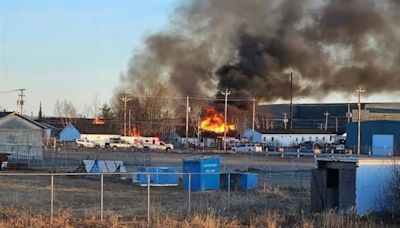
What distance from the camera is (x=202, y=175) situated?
95.9 ft

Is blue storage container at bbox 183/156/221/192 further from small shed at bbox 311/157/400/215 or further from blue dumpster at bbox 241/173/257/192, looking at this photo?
small shed at bbox 311/157/400/215

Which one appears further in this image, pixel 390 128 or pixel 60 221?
pixel 390 128

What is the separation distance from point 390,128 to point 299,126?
78573mm

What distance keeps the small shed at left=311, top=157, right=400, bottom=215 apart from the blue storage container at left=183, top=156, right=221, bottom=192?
9.09 m

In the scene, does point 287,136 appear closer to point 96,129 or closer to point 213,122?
point 213,122

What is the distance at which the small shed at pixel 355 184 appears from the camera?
1920 centimetres

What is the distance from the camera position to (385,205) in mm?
18766

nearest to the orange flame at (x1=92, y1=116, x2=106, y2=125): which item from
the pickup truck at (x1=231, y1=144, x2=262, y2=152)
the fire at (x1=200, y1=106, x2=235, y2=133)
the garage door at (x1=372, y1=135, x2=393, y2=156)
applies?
the fire at (x1=200, y1=106, x2=235, y2=133)

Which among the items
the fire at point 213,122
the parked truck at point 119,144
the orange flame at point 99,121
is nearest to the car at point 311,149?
the fire at point 213,122

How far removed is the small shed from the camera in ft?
63.0

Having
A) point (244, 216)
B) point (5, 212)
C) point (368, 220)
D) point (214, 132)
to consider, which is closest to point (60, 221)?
point (5, 212)

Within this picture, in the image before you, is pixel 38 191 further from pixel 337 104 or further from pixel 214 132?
pixel 337 104

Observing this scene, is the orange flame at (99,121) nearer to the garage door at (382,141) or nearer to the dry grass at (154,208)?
the garage door at (382,141)

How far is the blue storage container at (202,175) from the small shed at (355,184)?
909 centimetres
